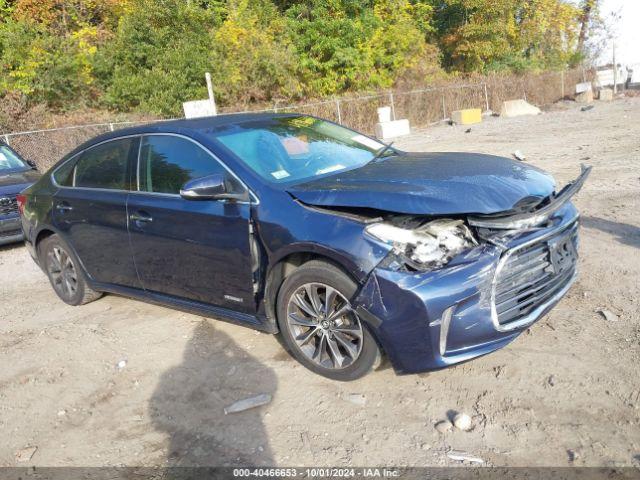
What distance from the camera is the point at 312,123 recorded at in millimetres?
4941

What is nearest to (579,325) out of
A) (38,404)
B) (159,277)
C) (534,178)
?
(534,178)

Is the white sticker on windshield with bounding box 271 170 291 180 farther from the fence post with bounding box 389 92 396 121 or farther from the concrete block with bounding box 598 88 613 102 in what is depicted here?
the concrete block with bounding box 598 88 613 102

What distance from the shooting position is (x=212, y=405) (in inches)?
141

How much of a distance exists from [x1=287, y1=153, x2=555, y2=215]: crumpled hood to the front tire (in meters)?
0.48

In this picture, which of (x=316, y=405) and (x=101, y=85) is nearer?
(x=316, y=405)

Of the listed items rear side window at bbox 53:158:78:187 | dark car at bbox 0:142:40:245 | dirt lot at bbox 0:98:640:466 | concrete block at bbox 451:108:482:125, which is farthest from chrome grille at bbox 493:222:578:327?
concrete block at bbox 451:108:482:125

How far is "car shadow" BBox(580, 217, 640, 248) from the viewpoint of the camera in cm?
551

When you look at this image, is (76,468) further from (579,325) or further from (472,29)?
(472,29)

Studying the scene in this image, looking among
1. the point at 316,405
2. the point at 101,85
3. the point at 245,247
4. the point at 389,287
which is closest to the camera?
the point at 389,287

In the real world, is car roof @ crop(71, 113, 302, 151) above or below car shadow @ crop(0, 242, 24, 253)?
above

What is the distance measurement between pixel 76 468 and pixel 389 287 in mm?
2020

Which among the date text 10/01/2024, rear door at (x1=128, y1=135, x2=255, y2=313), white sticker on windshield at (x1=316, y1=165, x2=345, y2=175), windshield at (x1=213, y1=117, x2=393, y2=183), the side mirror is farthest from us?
white sticker on windshield at (x1=316, y1=165, x2=345, y2=175)

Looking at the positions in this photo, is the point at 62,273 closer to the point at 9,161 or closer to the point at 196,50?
the point at 9,161

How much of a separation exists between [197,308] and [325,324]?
1.27 metres
